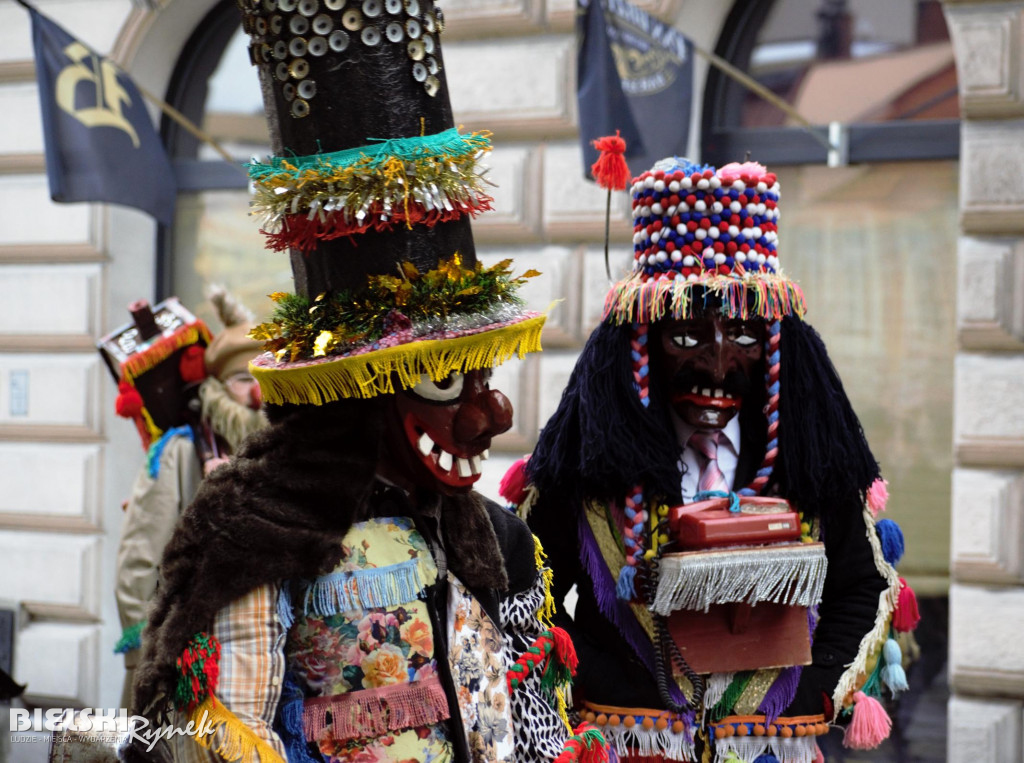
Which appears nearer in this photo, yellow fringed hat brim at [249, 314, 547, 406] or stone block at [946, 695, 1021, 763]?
yellow fringed hat brim at [249, 314, 547, 406]

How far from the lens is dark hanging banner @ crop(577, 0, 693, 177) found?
521cm

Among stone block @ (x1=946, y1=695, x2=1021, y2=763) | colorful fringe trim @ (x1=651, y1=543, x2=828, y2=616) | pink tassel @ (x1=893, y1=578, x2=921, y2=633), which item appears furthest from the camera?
stone block @ (x1=946, y1=695, x2=1021, y2=763)

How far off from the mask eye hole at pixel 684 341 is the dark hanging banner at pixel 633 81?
2.02 m

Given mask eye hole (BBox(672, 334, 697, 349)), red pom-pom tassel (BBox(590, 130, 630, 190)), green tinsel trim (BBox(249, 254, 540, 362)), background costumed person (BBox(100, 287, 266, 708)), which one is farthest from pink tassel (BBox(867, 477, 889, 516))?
background costumed person (BBox(100, 287, 266, 708))

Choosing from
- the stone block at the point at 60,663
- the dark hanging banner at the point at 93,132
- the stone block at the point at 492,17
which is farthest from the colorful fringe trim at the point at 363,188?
the stone block at the point at 60,663

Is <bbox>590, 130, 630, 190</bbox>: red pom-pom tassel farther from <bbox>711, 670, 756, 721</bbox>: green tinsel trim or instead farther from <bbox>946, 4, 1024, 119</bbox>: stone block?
<bbox>946, 4, 1024, 119</bbox>: stone block

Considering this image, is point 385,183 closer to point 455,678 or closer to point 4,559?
point 455,678

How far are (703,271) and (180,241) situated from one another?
4.71 meters

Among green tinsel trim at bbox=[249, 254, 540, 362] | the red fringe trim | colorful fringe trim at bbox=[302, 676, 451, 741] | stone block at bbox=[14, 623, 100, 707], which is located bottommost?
stone block at bbox=[14, 623, 100, 707]

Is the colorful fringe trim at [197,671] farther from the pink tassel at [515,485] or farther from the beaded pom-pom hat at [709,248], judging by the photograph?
the beaded pom-pom hat at [709,248]

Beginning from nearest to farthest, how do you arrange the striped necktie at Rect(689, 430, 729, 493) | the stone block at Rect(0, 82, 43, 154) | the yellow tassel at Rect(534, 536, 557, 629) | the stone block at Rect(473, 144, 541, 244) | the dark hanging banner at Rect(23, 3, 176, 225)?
the yellow tassel at Rect(534, 536, 557, 629) → the striped necktie at Rect(689, 430, 729, 493) → the dark hanging banner at Rect(23, 3, 176, 225) → the stone block at Rect(473, 144, 541, 244) → the stone block at Rect(0, 82, 43, 154)

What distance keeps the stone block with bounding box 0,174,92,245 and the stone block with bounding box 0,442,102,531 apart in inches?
43.3

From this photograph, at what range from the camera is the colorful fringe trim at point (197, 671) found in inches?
83.4

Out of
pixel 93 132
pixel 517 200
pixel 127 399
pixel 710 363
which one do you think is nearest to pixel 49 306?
pixel 93 132
